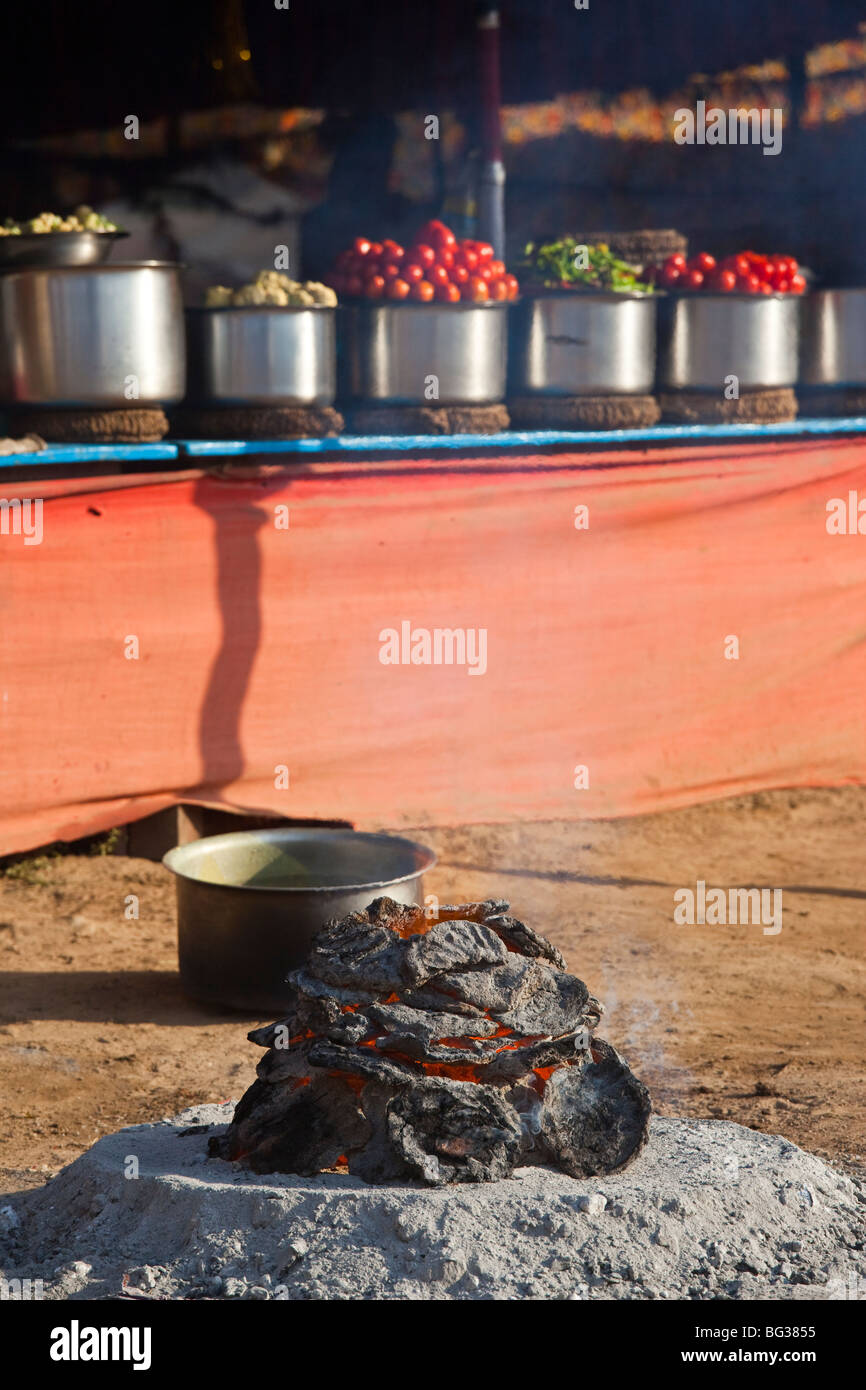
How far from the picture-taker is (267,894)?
479cm

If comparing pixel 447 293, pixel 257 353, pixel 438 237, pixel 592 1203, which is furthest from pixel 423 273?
pixel 592 1203

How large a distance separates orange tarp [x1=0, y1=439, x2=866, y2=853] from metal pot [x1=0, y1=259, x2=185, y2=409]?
0.34 meters

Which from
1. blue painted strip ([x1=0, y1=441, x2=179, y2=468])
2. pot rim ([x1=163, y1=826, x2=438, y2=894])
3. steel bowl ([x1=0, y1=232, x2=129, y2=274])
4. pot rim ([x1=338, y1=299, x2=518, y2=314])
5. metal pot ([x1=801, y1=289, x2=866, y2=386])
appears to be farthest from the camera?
metal pot ([x1=801, y1=289, x2=866, y2=386])

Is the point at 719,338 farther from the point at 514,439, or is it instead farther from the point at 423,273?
the point at 423,273

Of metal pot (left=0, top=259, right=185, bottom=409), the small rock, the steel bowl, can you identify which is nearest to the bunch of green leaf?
metal pot (left=0, top=259, right=185, bottom=409)

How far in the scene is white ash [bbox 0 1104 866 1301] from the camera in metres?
2.83

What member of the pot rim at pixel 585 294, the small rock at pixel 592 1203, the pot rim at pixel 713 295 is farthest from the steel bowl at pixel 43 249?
the small rock at pixel 592 1203

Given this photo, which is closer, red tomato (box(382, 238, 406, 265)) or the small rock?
the small rock

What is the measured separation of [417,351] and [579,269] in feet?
2.99

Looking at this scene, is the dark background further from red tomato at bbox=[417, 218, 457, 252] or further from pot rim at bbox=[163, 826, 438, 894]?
pot rim at bbox=[163, 826, 438, 894]

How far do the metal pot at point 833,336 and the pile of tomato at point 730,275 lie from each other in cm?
16

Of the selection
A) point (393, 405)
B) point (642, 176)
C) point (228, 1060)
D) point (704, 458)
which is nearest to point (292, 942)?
point (228, 1060)

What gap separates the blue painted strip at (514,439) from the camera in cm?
605
